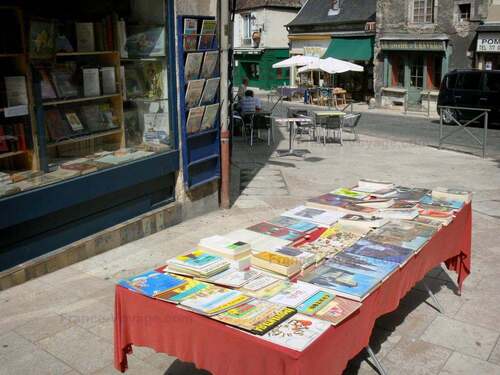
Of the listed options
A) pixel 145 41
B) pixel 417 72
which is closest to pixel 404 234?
pixel 145 41

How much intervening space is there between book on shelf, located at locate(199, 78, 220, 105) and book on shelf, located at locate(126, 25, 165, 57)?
780 mm

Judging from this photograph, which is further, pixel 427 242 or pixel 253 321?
pixel 427 242

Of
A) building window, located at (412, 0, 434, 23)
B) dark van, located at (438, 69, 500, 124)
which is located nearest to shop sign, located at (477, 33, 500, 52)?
building window, located at (412, 0, 434, 23)

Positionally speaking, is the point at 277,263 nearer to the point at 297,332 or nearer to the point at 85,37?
the point at 297,332

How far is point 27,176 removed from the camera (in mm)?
6164

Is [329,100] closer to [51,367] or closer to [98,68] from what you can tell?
[98,68]

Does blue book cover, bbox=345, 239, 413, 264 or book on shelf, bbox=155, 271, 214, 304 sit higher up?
blue book cover, bbox=345, 239, 413, 264

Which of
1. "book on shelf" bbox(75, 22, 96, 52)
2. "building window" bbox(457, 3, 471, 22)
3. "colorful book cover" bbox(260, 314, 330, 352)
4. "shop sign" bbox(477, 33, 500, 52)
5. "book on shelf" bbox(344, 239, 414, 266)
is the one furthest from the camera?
"building window" bbox(457, 3, 471, 22)

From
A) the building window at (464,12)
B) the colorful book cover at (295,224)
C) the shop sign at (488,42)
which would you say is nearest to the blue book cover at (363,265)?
the colorful book cover at (295,224)

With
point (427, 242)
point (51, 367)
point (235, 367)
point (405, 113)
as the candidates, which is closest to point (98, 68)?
point (51, 367)

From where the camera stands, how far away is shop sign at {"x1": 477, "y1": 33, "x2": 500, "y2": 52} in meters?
22.9

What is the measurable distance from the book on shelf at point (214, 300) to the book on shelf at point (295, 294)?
0.58 feet

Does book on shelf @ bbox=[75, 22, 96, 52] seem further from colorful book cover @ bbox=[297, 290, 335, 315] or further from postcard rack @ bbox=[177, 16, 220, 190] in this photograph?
colorful book cover @ bbox=[297, 290, 335, 315]

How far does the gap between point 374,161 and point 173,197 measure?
246 inches
